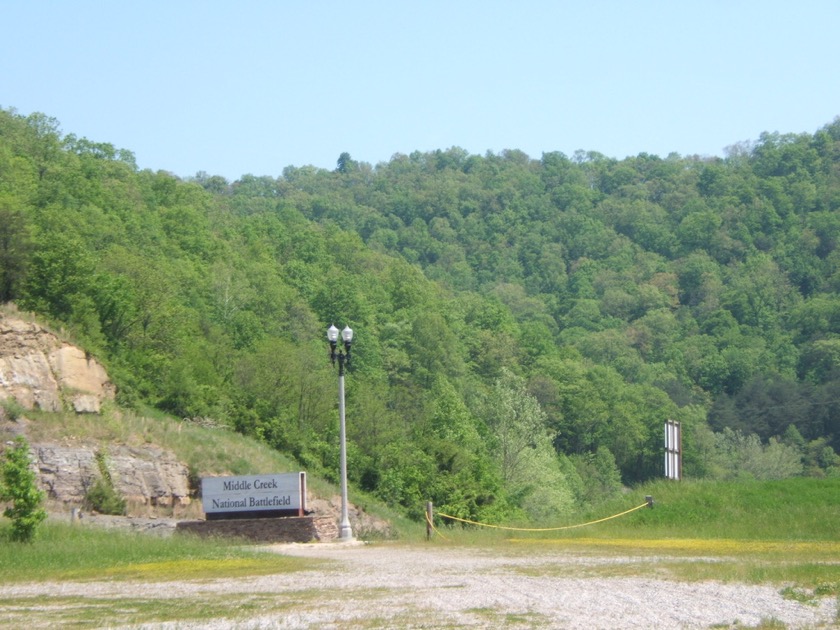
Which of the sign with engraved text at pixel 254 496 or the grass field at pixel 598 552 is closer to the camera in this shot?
the grass field at pixel 598 552

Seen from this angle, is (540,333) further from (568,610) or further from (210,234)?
(568,610)

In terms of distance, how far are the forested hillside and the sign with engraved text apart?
18880 millimetres

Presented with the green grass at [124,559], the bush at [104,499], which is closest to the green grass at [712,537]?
the green grass at [124,559]

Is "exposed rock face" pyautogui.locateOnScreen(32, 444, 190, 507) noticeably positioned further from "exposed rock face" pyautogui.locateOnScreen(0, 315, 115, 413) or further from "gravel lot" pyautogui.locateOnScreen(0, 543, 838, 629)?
"gravel lot" pyautogui.locateOnScreen(0, 543, 838, 629)

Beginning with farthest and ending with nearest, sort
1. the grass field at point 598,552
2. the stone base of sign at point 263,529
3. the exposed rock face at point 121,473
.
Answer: the exposed rock face at point 121,473, the stone base of sign at point 263,529, the grass field at point 598,552

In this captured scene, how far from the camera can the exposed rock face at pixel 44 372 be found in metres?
43.0

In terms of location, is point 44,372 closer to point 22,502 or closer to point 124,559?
point 22,502

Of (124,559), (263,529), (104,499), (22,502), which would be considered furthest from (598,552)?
(104,499)

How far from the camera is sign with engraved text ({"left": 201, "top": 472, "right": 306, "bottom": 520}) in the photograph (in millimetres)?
30328

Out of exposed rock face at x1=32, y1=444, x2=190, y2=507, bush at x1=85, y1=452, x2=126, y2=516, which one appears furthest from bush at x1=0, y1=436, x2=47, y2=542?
exposed rock face at x1=32, y1=444, x2=190, y2=507

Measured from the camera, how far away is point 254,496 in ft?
99.9

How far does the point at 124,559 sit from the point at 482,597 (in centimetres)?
925

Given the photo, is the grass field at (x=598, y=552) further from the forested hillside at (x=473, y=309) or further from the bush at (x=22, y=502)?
the forested hillside at (x=473, y=309)

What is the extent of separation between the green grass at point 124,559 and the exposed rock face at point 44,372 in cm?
1706
